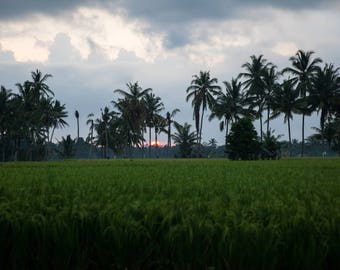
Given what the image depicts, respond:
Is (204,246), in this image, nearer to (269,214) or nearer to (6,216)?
(269,214)

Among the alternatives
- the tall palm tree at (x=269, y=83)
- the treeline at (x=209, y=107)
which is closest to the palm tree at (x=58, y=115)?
the treeline at (x=209, y=107)

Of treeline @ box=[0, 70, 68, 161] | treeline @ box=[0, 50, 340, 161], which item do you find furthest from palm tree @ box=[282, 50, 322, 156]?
treeline @ box=[0, 70, 68, 161]

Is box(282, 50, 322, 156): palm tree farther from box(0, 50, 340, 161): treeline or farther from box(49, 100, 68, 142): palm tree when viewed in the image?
box(49, 100, 68, 142): palm tree

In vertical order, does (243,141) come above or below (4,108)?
below

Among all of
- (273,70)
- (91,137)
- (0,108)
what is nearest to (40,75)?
(0,108)

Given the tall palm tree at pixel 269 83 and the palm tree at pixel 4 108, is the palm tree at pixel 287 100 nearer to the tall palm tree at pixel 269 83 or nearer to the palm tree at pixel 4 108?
the tall palm tree at pixel 269 83

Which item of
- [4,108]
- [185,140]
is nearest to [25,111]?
[4,108]

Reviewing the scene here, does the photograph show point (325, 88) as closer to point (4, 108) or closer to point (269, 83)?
point (269, 83)

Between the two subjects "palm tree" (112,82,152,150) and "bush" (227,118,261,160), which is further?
"palm tree" (112,82,152,150)

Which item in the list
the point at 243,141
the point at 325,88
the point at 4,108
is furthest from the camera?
the point at 4,108

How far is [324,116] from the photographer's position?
155ft

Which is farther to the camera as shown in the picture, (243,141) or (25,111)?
(25,111)

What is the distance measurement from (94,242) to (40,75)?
5392 centimetres

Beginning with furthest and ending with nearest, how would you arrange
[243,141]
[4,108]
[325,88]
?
[4,108]
[325,88]
[243,141]
